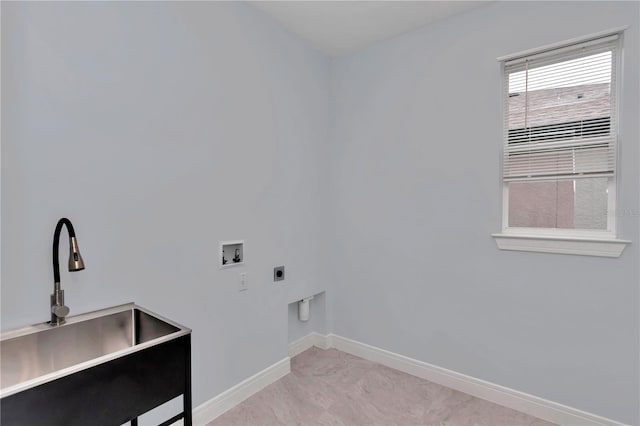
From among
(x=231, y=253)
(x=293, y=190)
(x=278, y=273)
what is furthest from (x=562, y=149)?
(x=231, y=253)

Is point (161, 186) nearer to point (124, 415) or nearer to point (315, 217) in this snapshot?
point (124, 415)

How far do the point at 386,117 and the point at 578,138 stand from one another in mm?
1275

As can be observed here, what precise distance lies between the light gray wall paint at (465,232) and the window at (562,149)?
8 centimetres

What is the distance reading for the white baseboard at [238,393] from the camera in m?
1.95

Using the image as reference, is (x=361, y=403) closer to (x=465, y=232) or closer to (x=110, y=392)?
(x=465, y=232)

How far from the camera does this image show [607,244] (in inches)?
70.8

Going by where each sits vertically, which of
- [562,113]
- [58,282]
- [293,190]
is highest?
[562,113]

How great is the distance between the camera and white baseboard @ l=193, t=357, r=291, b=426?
195cm

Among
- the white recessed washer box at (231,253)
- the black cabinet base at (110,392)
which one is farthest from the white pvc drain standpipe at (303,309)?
the black cabinet base at (110,392)

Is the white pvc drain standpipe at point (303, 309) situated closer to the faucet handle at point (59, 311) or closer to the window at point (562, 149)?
the window at point (562, 149)

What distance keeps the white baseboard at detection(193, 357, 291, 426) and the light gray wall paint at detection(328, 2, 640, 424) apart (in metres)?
0.72

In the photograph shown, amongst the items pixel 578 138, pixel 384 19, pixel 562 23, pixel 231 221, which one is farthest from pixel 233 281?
pixel 562 23

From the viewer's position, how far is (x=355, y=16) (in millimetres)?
2318

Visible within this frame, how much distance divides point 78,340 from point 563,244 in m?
2.61
